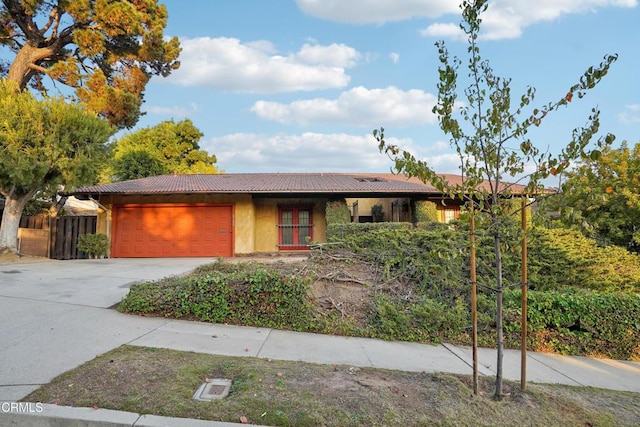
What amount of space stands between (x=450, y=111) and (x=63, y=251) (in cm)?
1521

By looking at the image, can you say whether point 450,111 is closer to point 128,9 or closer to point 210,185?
point 210,185

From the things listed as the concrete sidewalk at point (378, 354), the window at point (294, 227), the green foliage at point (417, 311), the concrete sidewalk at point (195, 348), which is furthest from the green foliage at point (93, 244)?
the concrete sidewalk at point (378, 354)

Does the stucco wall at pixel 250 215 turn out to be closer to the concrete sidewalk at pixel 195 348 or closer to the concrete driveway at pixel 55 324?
the concrete driveway at pixel 55 324

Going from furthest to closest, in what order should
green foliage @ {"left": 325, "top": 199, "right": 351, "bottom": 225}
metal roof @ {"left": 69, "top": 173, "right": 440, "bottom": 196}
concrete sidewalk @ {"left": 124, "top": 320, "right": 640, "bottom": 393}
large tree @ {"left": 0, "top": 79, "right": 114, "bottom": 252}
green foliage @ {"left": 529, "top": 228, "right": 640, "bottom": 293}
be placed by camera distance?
1. green foliage @ {"left": 325, "top": 199, "right": 351, "bottom": 225}
2. metal roof @ {"left": 69, "top": 173, "right": 440, "bottom": 196}
3. large tree @ {"left": 0, "top": 79, "right": 114, "bottom": 252}
4. green foliage @ {"left": 529, "top": 228, "right": 640, "bottom": 293}
5. concrete sidewalk @ {"left": 124, "top": 320, "right": 640, "bottom": 393}

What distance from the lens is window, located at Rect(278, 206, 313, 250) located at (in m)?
15.3

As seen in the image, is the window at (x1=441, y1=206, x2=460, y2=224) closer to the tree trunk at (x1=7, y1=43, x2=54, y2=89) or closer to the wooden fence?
the wooden fence

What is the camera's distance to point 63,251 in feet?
44.2

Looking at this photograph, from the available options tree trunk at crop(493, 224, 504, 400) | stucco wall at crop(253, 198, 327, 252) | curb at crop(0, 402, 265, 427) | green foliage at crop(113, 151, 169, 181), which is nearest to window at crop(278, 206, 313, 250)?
stucco wall at crop(253, 198, 327, 252)

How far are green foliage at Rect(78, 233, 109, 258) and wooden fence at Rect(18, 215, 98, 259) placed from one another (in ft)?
1.27

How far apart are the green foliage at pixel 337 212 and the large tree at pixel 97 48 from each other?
10.1m

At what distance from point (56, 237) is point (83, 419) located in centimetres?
1371

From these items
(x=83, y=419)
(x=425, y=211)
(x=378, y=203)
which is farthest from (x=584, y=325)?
(x=378, y=203)

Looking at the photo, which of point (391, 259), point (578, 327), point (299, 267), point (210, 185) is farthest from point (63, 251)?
point (578, 327)

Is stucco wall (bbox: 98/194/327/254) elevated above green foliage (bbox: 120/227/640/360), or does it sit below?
above
